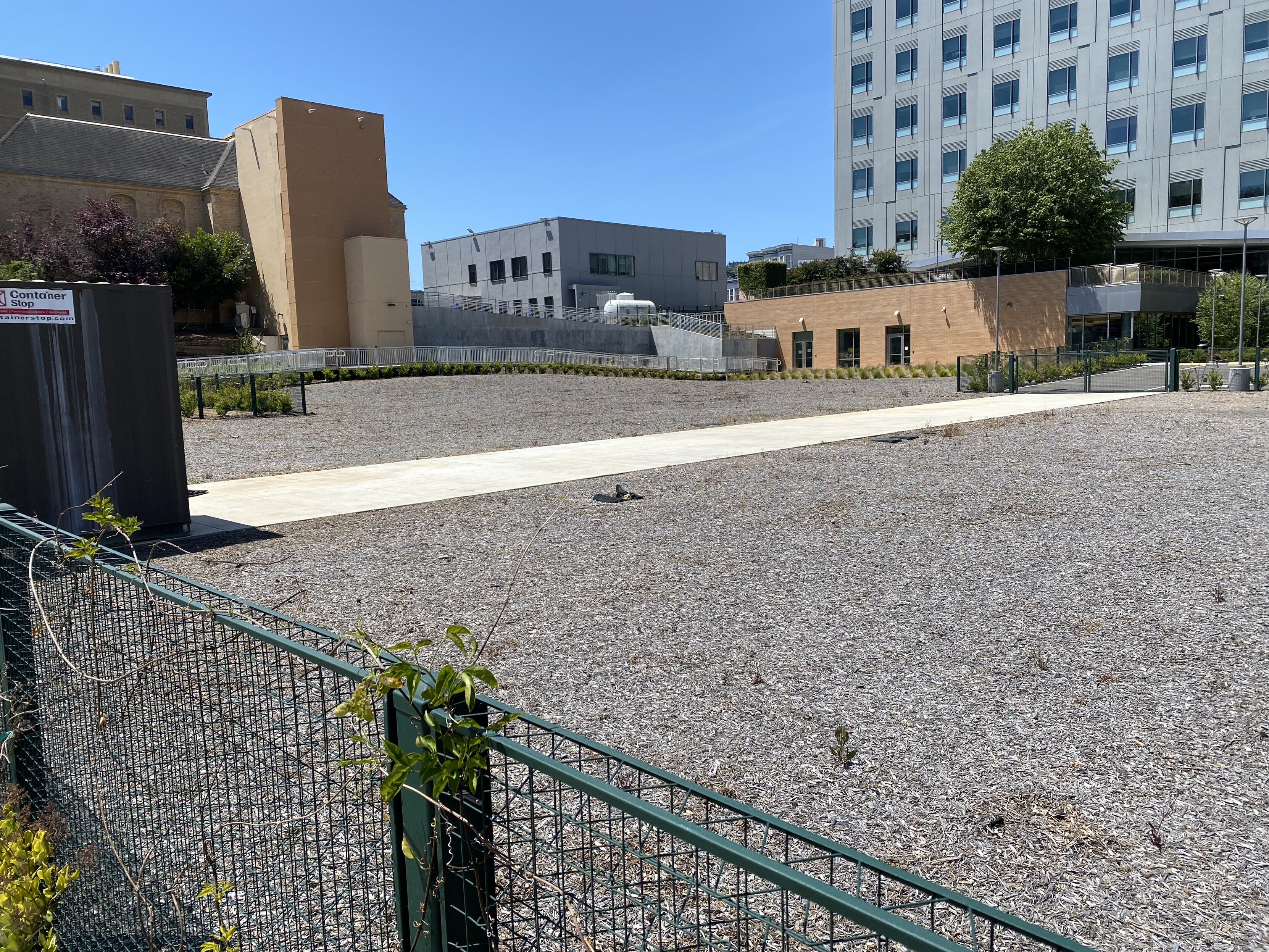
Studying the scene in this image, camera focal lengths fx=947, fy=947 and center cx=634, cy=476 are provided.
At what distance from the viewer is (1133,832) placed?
154 inches

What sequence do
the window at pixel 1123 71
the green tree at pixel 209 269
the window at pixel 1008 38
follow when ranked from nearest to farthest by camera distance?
the green tree at pixel 209 269, the window at pixel 1123 71, the window at pixel 1008 38

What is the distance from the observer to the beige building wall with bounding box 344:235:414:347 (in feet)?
166

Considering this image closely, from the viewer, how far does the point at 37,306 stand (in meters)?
8.81

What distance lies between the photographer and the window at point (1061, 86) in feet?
193

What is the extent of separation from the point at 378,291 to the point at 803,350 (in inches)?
1091

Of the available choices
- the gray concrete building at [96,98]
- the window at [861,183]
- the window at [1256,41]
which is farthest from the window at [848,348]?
the gray concrete building at [96,98]

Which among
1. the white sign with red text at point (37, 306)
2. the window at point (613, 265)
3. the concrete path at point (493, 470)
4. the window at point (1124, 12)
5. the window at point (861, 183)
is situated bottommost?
the concrete path at point (493, 470)

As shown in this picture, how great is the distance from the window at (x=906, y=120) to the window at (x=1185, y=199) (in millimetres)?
17247

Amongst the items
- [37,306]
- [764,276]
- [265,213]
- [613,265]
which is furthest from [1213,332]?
[37,306]

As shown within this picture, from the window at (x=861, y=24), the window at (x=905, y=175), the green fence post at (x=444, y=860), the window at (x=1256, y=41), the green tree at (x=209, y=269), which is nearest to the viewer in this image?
the green fence post at (x=444, y=860)

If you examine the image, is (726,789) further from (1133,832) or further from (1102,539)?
(1102,539)

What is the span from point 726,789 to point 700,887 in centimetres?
296

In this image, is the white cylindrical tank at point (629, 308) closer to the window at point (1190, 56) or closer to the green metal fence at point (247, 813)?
the window at point (1190, 56)

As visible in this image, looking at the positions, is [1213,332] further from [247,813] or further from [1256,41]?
[247,813]
